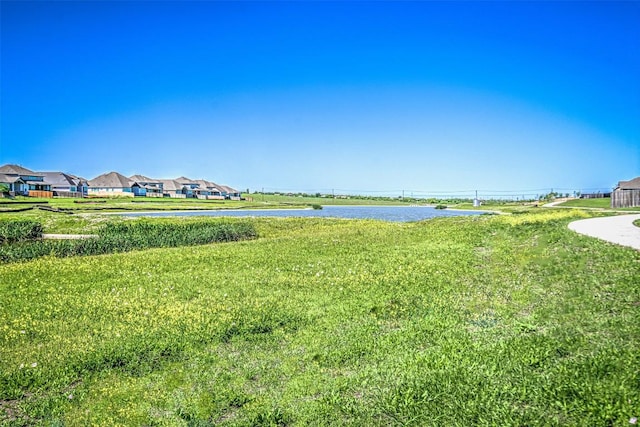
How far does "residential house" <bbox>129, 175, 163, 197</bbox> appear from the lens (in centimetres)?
13339

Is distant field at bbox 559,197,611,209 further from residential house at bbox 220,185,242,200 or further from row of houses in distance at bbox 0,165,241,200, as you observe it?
residential house at bbox 220,185,242,200

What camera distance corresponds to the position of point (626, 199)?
48.7m

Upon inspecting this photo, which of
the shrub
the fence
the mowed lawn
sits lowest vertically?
the mowed lawn

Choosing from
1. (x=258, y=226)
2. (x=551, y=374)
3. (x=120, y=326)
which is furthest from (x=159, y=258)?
(x=258, y=226)

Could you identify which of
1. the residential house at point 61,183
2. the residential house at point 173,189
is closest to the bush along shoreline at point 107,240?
the residential house at point 61,183

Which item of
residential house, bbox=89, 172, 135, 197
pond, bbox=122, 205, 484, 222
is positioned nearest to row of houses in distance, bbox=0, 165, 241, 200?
residential house, bbox=89, 172, 135, 197

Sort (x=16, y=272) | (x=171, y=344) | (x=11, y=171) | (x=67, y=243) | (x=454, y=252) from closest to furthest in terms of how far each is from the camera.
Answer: (x=171, y=344), (x=16, y=272), (x=454, y=252), (x=67, y=243), (x=11, y=171)

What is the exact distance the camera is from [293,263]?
16500 mm

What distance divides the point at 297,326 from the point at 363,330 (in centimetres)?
145

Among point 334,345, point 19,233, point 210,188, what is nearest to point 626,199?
point 334,345

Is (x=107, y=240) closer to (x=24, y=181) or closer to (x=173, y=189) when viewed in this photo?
(x=24, y=181)

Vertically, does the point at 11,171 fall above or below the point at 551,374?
above

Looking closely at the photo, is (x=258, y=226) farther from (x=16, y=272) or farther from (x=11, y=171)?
(x=11, y=171)

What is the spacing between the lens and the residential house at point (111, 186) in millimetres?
126875
